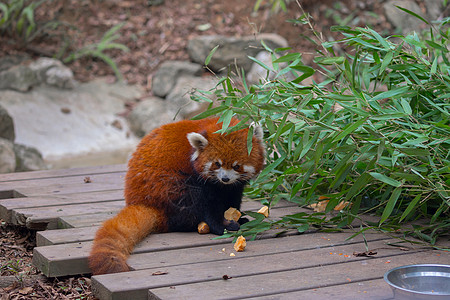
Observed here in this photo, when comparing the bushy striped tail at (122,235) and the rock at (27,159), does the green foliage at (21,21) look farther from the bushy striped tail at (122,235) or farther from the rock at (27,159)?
the bushy striped tail at (122,235)

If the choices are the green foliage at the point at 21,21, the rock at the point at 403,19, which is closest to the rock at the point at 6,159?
the green foliage at the point at 21,21

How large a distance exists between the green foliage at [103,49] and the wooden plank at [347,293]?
21.4 ft

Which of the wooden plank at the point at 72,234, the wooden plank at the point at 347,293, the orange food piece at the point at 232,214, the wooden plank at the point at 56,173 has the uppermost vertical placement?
the wooden plank at the point at 347,293

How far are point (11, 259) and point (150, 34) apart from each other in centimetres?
644

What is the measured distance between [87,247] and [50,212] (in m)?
0.71

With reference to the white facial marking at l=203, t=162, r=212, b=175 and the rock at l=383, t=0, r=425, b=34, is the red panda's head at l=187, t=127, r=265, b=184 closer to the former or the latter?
the white facial marking at l=203, t=162, r=212, b=175

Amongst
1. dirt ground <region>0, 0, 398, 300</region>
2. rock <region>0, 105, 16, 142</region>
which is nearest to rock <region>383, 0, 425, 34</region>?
dirt ground <region>0, 0, 398, 300</region>

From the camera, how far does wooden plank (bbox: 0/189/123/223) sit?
11.2 feet

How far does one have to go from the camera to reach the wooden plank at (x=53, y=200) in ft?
11.2

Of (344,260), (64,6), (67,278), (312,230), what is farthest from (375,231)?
(64,6)

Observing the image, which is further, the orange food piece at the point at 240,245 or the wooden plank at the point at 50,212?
the wooden plank at the point at 50,212

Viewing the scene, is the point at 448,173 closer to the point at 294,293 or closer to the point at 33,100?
the point at 294,293

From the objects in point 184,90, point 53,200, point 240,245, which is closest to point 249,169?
point 240,245

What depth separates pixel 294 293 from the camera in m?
2.14
